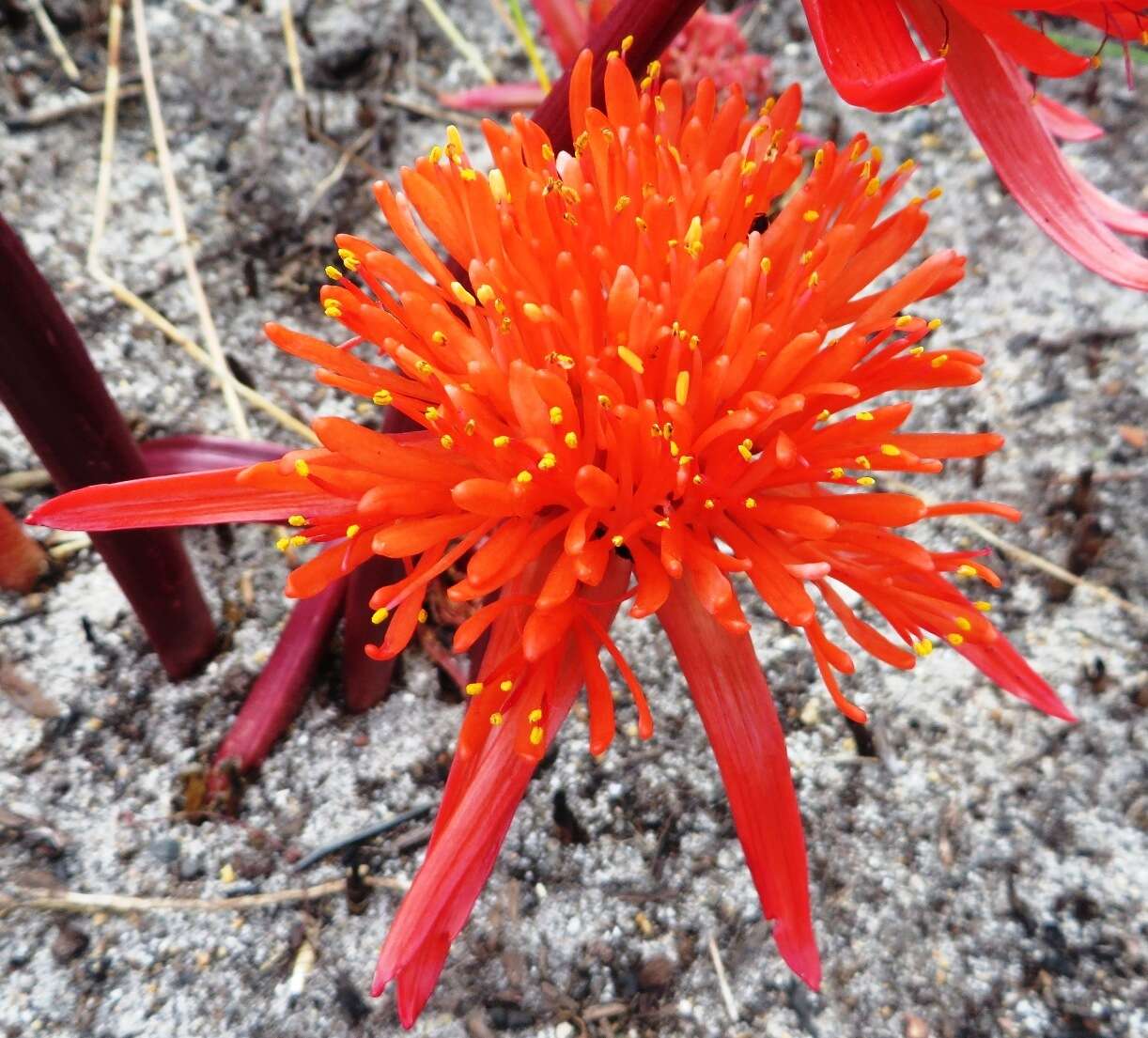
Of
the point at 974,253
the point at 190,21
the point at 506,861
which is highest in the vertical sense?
the point at 190,21

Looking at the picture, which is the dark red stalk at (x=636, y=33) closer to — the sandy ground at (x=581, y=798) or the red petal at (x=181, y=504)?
the red petal at (x=181, y=504)

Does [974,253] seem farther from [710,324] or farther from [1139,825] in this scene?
[710,324]

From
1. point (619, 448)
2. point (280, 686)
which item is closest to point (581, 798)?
point (280, 686)

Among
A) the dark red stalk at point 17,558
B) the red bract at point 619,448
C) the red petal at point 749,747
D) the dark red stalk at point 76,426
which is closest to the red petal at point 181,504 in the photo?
the red bract at point 619,448

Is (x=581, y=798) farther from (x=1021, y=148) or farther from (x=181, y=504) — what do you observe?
(x=1021, y=148)

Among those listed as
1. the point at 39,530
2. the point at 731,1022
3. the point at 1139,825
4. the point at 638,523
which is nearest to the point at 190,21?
the point at 39,530

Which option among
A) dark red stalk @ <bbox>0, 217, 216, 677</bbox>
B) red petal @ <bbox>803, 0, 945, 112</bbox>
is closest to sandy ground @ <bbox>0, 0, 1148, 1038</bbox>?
dark red stalk @ <bbox>0, 217, 216, 677</bbox>

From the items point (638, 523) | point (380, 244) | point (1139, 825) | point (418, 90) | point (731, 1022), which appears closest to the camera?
point (638, 523)

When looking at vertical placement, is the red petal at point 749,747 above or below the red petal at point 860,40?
below
